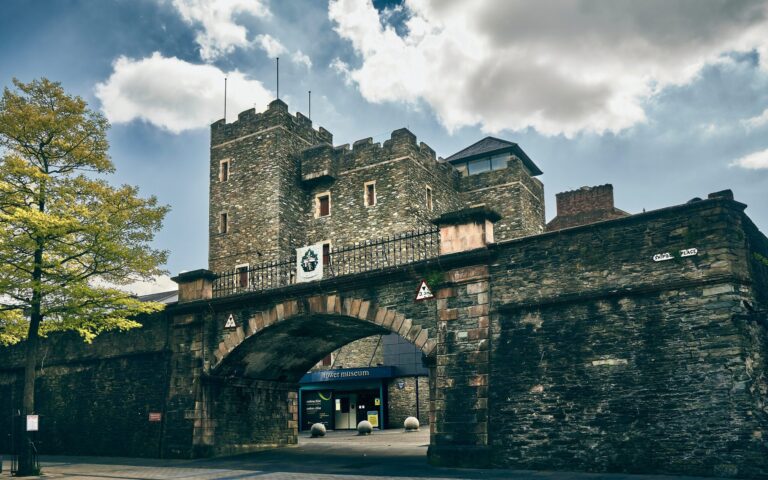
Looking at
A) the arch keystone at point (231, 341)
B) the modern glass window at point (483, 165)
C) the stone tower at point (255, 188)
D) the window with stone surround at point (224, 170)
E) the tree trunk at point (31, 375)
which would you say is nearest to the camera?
the tree trunk at point (31, 375)

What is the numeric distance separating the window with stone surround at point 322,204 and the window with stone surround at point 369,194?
2.38 metres

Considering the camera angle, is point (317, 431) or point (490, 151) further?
point (490, 151)

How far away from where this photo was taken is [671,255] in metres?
12.1

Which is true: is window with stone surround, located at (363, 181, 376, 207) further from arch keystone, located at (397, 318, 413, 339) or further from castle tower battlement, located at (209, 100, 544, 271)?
arch keystone, located at (397, 318, 413, 339)

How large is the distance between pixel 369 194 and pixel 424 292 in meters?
20.5

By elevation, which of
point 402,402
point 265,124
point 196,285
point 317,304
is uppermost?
point 265,124

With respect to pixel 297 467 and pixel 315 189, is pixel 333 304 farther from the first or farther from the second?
pixel 315 189

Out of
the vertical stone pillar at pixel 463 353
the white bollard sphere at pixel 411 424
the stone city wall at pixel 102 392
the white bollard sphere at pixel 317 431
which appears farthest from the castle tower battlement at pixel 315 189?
the vertical stone pillar at pixel 463 353

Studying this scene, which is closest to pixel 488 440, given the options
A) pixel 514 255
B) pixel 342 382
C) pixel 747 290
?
pixel 514 255

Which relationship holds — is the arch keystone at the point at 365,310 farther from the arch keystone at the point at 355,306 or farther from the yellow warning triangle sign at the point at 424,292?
the yellow warning triangle sign at the point at 424,292

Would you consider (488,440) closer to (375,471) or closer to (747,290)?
(375,471)

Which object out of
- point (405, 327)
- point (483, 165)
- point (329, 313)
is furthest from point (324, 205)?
point (405, 327)

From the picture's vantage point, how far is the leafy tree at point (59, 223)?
16.0 metres

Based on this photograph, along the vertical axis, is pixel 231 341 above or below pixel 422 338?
above
